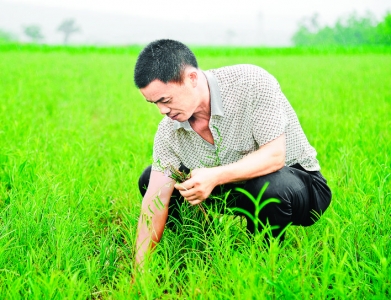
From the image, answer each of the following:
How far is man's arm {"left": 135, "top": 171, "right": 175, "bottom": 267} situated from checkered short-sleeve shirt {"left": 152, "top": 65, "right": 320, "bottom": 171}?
0.07m

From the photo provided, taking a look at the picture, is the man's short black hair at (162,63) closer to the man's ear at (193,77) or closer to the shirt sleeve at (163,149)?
the man's ear at (193,77)

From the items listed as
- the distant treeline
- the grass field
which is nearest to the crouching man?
the grass field

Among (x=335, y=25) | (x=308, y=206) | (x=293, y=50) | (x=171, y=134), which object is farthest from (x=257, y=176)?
(x=335, y=25)

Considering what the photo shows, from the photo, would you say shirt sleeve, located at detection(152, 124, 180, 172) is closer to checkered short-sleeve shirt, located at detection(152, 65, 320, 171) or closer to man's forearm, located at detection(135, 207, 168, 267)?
checkered short-sleeve shirt, located at detection(152, 65, 320, 171)

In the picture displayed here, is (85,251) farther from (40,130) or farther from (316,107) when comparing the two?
(316,107)

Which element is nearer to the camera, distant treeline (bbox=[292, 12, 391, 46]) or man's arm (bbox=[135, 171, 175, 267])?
man's arm (bbox=[135, 171, 175, 267])

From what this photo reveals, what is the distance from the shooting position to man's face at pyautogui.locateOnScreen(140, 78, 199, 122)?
5.95 feet

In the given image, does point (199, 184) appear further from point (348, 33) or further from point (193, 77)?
point (348, 33)

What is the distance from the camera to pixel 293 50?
71.8 feet

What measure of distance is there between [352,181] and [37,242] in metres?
1.78

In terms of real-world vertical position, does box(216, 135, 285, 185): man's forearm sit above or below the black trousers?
above

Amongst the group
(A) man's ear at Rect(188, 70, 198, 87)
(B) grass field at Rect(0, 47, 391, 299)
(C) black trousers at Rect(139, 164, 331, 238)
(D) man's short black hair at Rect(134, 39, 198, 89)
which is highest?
(D) man's short black hair at Rect(134, 39, 198, 89)

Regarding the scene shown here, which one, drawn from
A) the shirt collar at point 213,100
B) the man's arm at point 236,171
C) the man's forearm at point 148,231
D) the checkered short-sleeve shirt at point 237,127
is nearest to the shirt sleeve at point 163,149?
the checkered short-sleeve shirt at point 237,127

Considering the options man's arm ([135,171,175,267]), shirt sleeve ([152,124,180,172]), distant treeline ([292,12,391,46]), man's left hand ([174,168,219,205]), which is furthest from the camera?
distant treeline ([292,12,391,46])
